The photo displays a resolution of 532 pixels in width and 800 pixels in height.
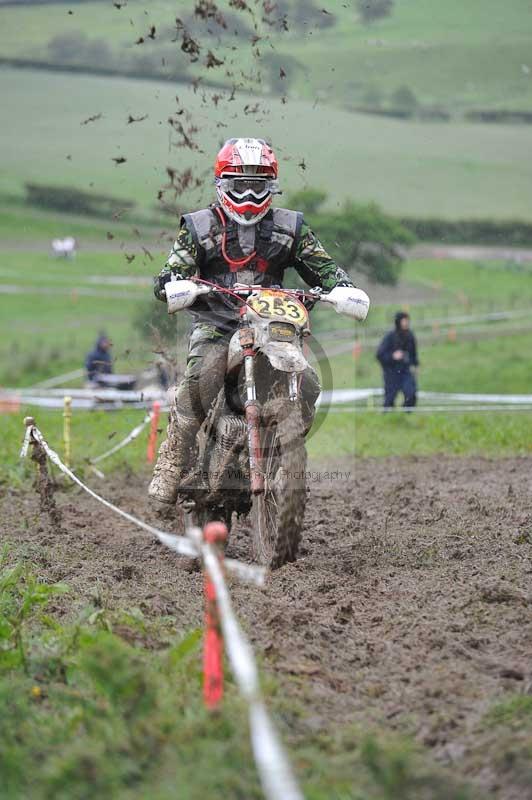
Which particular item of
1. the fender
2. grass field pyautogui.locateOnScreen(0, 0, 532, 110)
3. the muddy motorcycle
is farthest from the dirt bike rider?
grass field pyautogui.locateOnScreen(0, 0, 532, 110)

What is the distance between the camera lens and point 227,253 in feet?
27.5

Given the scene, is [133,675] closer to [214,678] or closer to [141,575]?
[214,678]

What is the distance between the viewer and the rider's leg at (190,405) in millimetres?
8102

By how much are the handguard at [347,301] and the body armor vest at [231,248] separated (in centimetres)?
51

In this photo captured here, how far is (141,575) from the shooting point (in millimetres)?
8117

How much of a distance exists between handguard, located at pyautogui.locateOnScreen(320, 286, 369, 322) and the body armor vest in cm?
51

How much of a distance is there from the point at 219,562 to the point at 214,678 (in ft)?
1.38

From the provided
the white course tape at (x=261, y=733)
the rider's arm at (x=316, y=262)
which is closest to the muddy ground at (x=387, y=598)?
the white course tape at (x=261, y=733)

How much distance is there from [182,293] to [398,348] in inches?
496

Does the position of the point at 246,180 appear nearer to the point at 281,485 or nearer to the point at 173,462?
the point at 173,462

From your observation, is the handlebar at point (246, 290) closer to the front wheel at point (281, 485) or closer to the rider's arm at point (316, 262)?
the rider's arm at point (316, 262)

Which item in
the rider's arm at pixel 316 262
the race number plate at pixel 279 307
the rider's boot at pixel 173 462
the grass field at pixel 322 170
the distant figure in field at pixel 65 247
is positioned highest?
the grass field at pixel 322 170

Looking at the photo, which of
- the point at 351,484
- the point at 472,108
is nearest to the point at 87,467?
the point at 351,484

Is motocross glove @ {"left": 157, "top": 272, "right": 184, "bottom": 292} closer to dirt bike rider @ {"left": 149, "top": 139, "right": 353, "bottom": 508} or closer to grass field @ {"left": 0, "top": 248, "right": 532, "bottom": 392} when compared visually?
dirt bike rider @ {"left": 149, "top": 139, "right": 353, "bottom": 508}
